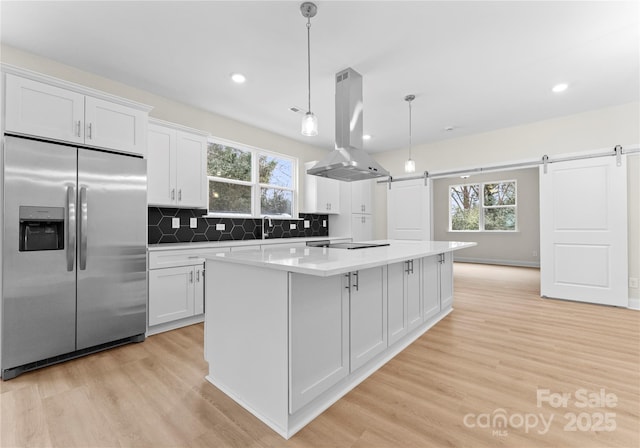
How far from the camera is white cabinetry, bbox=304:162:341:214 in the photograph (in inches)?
200

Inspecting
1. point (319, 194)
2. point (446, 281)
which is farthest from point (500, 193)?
point (446, 281)

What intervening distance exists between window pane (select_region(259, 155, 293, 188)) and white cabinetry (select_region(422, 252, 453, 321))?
2809mm

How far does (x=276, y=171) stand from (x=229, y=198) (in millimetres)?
1001

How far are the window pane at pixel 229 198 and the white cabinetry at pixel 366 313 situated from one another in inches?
109

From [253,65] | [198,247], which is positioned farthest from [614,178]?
[198,247]

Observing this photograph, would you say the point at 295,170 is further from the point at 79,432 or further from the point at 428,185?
the point at 79,432

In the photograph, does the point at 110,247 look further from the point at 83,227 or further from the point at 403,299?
the point at 403,299

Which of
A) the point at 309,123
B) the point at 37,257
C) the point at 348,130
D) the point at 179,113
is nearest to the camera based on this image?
the point at 37,257

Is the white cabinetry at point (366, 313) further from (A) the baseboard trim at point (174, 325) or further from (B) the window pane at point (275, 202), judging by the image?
(B) the window pane at point (275, 202)

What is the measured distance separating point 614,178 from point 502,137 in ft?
4.90

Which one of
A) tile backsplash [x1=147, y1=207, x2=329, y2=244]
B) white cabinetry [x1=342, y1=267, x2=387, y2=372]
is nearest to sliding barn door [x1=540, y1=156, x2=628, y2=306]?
white cabinetry [x1=342, y1=267, x2=387, y2=372]

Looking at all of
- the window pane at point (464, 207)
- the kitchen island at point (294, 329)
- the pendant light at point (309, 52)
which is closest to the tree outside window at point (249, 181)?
the pendant light at point (309, 52)

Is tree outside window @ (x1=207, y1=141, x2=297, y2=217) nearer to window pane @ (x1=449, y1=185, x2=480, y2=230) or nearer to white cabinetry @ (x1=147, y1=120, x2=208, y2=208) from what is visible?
white cabinetry @ (x1=147, y1=120, x2=208, y2=208)

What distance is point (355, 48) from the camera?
2521mm
